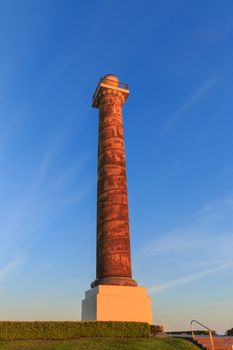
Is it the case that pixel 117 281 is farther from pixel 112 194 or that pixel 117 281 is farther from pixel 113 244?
pixel 112 194

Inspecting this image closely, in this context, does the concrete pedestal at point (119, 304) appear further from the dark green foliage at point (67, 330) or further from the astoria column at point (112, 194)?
the dark green foliage at point (67, 330)

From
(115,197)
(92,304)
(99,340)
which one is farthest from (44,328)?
(115,197)

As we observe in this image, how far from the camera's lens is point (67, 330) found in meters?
16.0

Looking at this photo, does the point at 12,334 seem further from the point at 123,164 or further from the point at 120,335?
the point at 123,164

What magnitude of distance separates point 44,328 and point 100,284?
Result: 4.39 metres

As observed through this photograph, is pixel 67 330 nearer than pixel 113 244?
Yes

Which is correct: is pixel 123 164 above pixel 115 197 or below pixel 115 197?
above

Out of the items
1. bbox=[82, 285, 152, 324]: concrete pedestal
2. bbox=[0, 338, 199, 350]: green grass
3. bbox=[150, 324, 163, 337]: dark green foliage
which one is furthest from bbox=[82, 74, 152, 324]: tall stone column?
bbox=[0, 338, 199, 350]: green grass

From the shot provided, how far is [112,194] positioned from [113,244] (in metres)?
3.17

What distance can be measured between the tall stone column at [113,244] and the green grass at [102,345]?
3388 mm

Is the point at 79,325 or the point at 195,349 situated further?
the point at 79,325

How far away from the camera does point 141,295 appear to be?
19547 mm

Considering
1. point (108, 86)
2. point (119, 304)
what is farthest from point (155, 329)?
point (108, 86)

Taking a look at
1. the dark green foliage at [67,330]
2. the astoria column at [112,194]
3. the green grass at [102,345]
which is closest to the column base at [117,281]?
the astoria column at [112,194]
